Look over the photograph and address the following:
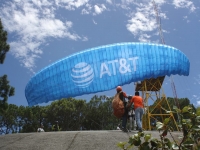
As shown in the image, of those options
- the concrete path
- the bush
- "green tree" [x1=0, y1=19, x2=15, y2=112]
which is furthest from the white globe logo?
the bush

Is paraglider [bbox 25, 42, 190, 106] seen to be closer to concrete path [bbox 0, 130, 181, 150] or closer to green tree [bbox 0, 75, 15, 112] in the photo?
green tree [bbox 0, 75, 15, 112]

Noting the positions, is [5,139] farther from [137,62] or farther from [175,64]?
[175,64]

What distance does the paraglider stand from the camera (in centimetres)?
1869

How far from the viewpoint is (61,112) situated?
1935 inches

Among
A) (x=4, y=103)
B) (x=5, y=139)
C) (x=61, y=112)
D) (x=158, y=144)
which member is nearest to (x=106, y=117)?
(x=61, y=112)

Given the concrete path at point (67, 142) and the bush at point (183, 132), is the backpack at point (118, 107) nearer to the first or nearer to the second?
the concrete path at point (67, 142)

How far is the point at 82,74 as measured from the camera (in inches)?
743

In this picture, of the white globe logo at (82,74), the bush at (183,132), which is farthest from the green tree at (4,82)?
the bush at (183,132)

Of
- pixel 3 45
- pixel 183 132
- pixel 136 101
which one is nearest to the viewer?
pixel 183 132

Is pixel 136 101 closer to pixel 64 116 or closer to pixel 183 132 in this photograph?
pixel 183 132

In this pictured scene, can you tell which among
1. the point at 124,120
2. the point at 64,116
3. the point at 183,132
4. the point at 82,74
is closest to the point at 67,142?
the point at 124,120

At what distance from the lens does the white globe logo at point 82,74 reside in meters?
18.8

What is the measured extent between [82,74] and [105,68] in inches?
63.4

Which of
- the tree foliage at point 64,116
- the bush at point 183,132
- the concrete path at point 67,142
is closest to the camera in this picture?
the bush at point 183,132
